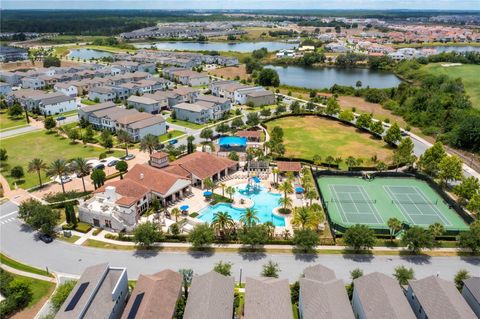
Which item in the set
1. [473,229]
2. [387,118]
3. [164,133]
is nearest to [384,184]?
[473,229]

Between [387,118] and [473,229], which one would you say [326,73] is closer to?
[387,118]

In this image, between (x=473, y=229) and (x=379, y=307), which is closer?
(x=379, y=307)

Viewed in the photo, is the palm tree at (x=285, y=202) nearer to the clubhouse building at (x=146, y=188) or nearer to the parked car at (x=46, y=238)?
the clubhouse building at (x=146, y=188)

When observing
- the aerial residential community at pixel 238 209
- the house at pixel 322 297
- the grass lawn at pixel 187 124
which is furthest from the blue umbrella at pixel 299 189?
the grass lawn at pixel 187 124

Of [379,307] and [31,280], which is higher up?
[379,307]

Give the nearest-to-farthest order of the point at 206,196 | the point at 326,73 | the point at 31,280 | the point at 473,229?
the point at 31,280
the point at 473,229
the point at 206,196
the point at 326,73

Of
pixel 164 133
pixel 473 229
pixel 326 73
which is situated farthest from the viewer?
pixel 326 73
